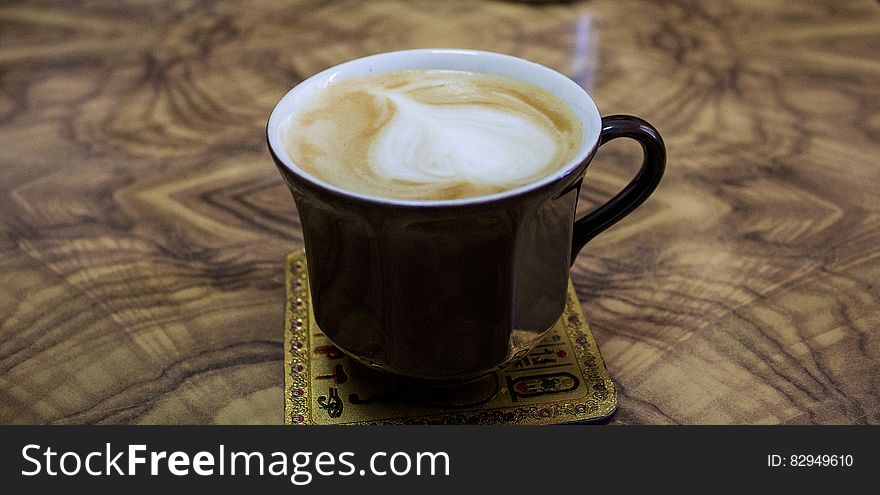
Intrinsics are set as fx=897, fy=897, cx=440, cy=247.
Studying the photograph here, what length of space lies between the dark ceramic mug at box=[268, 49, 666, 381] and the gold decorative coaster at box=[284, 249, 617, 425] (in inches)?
1.1

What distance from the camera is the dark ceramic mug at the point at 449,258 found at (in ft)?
1.53

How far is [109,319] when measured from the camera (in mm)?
641

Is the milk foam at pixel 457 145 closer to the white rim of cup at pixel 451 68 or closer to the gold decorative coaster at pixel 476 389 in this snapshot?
the white rim of cup at pixel 451 68

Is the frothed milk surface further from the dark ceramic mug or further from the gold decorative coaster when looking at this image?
the gold decorative coaster

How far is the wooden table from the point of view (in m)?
0.59

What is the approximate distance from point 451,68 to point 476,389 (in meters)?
0.22

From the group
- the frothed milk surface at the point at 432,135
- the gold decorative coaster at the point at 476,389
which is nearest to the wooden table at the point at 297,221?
the gold decorative coaster at the point at 476,389

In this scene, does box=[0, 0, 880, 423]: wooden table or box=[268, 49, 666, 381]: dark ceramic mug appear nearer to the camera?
box=[268, 49, 666, 381]: dark ceramic mug

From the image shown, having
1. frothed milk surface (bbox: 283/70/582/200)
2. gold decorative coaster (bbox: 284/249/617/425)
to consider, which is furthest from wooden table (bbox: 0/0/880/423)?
frothed milk surface (bbox: 283/70/582/200)

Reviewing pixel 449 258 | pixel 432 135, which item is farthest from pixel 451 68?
pixel 449 258

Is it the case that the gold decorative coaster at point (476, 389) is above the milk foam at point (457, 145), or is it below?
below

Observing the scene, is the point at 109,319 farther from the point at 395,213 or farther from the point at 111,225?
the point at 395,213

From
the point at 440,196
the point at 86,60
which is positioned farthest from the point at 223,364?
the point at 86,60

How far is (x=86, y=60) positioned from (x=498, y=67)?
576mm
